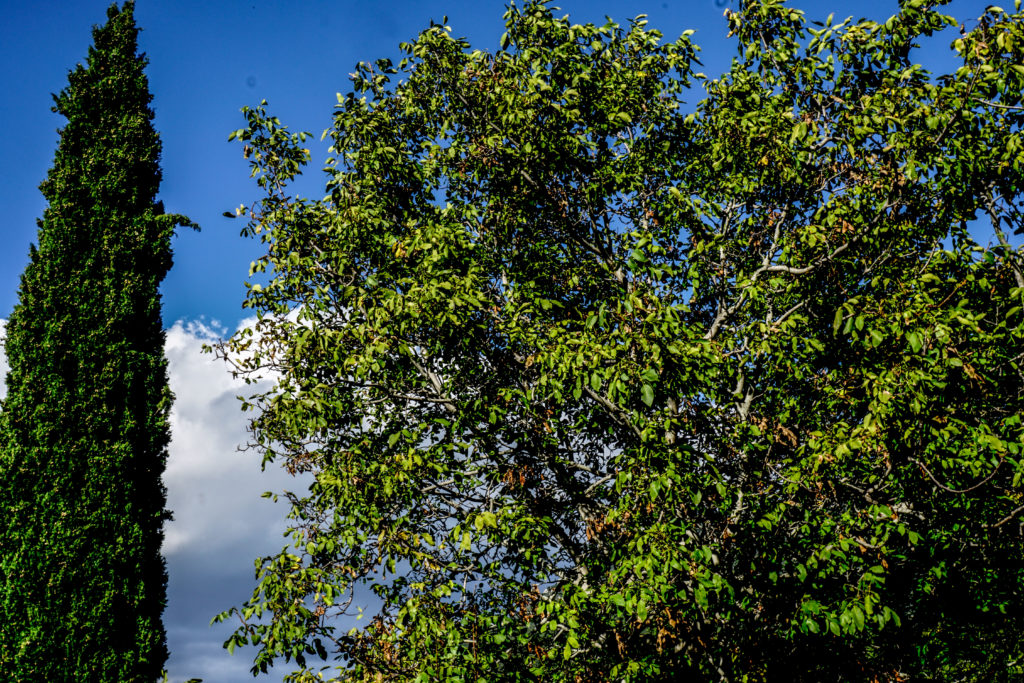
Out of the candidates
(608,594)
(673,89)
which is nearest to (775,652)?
(608,594)

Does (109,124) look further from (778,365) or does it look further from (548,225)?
(778,365)

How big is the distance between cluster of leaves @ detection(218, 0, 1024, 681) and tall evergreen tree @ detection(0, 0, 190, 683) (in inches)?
145

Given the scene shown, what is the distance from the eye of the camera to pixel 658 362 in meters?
6.74

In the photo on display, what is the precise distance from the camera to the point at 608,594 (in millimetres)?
6945

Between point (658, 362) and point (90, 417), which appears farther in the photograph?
point (90, 417)

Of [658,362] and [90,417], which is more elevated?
[90,417]

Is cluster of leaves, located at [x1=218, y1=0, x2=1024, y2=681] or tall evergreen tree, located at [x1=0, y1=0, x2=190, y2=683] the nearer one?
cluster of leaves, located at [x1=218, y1=0, x2=1024, y2=681]

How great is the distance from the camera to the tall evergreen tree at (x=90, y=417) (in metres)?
10.6

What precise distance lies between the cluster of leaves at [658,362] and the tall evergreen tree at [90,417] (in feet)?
12.1

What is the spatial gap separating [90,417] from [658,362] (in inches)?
401

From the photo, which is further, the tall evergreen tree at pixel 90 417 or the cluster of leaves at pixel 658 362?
the tall evergreen tree at pixel 90 417

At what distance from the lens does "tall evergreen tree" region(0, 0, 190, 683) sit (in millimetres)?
10555

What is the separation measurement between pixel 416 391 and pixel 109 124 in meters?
9.78

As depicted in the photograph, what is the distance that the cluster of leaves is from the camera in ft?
24.3
